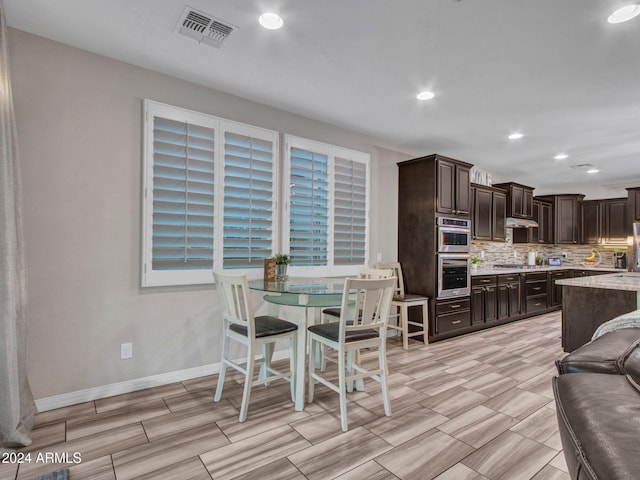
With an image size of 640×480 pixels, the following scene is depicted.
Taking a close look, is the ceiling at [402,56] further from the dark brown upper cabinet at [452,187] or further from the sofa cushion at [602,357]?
the sofa cushion at [602,357]

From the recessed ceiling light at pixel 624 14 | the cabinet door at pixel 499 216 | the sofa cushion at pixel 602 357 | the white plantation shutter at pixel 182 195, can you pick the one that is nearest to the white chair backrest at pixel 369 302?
the sofa cushion at pixel 602 357

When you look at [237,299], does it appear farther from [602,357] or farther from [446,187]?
[446,187]

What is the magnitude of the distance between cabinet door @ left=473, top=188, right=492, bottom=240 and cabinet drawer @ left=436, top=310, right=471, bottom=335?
1452 mm

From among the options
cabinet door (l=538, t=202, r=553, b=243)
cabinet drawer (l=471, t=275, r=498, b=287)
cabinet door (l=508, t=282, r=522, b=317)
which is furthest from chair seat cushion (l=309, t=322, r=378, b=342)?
cabinet door (l=538, t=202, r=553, b=243)

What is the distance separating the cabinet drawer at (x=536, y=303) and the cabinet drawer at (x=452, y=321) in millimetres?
1877

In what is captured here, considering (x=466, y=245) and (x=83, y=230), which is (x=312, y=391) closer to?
(x=83, y=230)

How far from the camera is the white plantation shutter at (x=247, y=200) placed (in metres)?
3.39

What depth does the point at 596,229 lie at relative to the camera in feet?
23.8

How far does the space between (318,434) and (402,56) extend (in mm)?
2751

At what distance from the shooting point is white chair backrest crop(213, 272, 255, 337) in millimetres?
2393

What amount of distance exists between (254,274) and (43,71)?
229cm

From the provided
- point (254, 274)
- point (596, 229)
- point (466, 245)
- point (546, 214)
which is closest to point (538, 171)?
point (546, 214)

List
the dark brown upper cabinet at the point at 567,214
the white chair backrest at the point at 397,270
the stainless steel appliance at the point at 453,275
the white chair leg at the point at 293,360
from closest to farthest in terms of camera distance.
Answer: the white chair leg at the point at 293,360
the stainless steel appliance at the point at 453,275
the white chair backrest at the point at 397,270
the dark brown upper cabinet at the point at 567,214

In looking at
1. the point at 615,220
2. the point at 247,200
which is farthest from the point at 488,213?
the point at 247,200
